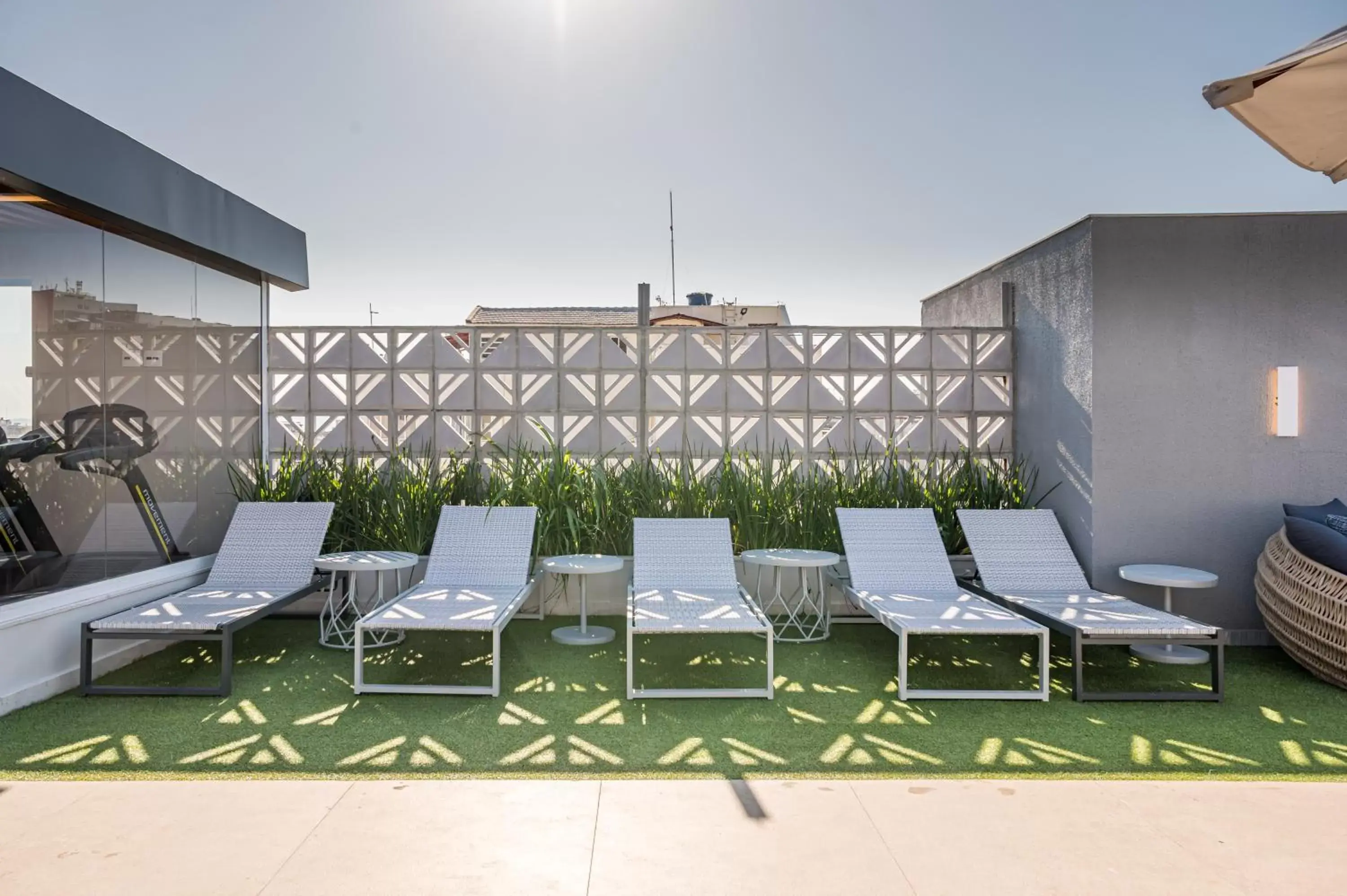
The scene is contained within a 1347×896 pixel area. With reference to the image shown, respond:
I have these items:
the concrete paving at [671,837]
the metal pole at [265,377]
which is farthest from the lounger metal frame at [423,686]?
the metal pole at [265,377]

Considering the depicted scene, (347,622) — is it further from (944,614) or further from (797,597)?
(944,614)

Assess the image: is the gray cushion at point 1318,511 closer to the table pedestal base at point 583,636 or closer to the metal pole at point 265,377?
the table pedestal base at point 583,636

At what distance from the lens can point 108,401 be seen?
5.52 metres

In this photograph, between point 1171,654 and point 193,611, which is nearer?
point 193,611

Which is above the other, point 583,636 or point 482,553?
point 482,553

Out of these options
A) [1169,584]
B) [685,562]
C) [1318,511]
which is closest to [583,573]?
[685,562]

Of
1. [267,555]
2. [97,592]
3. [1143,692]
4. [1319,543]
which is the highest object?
[1319,543]

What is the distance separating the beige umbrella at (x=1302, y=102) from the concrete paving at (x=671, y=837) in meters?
2.76

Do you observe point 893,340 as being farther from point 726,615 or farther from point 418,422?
point 418,422

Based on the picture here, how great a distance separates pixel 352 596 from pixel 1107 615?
201 inches

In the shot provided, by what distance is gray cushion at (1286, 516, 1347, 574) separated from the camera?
501 cm

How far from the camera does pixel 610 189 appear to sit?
12422 mm

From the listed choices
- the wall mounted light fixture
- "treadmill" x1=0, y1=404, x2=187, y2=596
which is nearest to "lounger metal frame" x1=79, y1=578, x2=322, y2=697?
"treadmill" x1=0, y1=404, x2=187, y2=596

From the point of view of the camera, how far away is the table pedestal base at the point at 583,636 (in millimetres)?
6066
